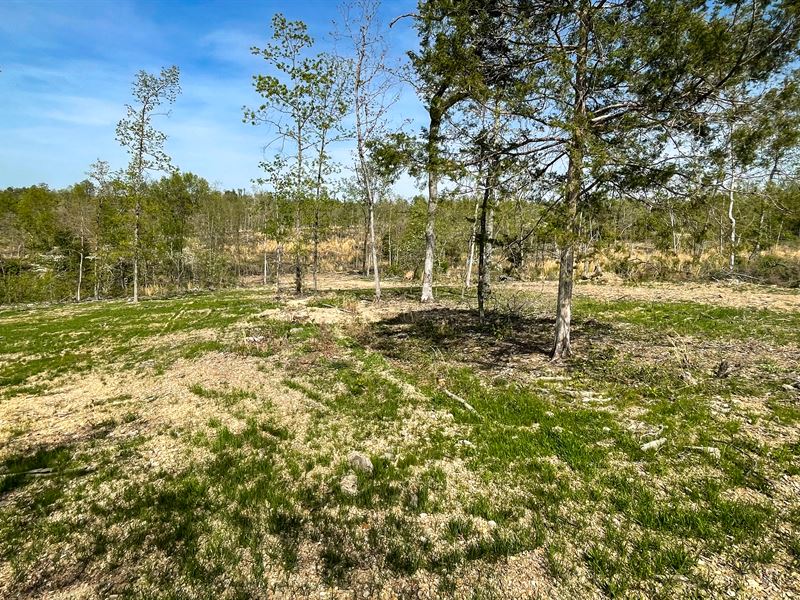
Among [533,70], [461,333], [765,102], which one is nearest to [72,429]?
[461,333]

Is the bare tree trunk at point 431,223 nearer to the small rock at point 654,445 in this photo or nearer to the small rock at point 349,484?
the small rock at point 654,445

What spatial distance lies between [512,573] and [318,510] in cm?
221

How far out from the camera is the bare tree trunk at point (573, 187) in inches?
275

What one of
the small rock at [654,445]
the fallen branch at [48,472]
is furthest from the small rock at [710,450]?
the fallen branch at [48,472]

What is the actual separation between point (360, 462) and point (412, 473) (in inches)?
30.2

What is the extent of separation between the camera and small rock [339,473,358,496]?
4820mm

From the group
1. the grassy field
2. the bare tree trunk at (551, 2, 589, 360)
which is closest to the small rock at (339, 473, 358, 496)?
the grassy field

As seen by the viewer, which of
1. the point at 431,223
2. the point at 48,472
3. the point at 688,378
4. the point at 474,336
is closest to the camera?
the point at 48,472

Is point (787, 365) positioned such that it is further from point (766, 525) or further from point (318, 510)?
point (318, 510)

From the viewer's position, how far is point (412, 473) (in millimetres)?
5137

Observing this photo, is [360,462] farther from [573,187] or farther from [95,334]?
[95,334]

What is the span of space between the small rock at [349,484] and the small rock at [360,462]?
160 mm

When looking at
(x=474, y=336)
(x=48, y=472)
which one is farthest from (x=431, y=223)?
(x=48, y=472)

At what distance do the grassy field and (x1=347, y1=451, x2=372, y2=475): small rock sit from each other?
34mm
